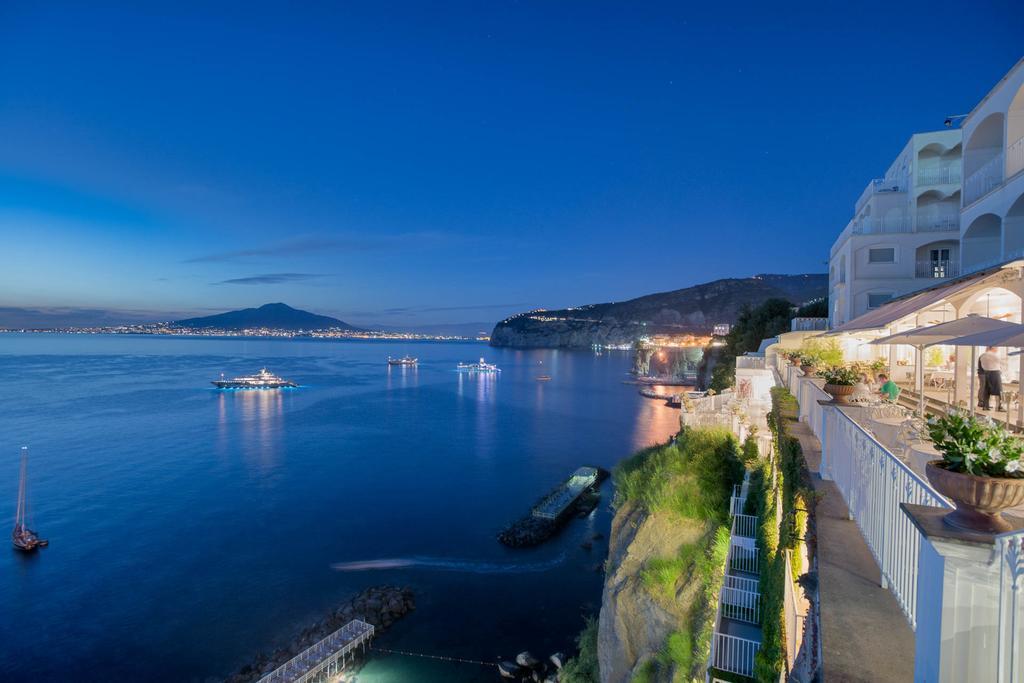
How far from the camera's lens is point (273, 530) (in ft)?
94.0

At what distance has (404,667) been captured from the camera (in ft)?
58.0

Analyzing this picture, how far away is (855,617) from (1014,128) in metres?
17.2

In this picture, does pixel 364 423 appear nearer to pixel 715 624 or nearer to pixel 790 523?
pixel 715 624

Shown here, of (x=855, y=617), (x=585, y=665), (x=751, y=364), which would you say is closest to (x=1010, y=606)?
(x=855, y=617)

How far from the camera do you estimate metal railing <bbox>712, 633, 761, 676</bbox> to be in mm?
9141

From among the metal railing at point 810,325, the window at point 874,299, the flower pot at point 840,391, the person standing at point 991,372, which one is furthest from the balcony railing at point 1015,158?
the metal railing at point 810,325

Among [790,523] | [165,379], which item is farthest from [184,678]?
[165,379]

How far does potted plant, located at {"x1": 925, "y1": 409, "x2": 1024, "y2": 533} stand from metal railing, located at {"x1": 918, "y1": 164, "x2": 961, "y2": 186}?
2816cm

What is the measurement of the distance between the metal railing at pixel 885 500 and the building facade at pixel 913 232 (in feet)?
78.3

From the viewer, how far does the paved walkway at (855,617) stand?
305cm

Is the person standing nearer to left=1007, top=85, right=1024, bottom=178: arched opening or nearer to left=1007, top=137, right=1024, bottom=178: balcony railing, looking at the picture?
left=1007, top=137, right=1024, bottom=178: balcony railing

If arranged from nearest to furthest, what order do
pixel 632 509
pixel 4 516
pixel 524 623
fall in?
pixel 632 509 → pixel 524 623 → pixel 4 516

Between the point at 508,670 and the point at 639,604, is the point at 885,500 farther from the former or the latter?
the point at 508,670

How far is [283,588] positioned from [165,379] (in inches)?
3216
